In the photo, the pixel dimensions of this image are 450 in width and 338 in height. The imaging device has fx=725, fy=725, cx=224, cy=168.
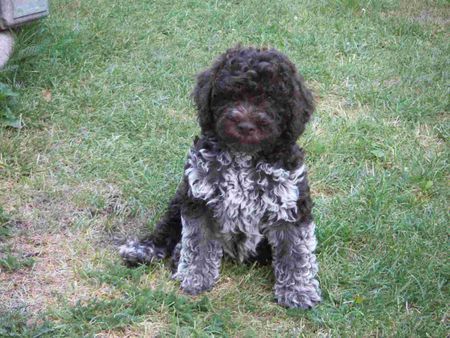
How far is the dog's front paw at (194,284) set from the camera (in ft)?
13.8

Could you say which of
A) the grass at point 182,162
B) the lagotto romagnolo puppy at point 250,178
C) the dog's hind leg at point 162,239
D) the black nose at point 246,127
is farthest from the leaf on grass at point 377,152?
the black nose at point 246,127

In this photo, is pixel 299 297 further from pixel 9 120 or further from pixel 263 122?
pixel 9 120

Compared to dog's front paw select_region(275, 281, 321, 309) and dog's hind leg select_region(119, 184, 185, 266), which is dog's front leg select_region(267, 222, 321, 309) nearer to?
dog's front paw select_region(275, 281, 321, 309)

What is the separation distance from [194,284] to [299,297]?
61cm

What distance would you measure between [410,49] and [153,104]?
2998 mm

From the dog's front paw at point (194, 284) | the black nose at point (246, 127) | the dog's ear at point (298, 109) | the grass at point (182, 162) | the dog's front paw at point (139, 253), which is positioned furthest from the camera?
the dog's front paw at point (139, 253)

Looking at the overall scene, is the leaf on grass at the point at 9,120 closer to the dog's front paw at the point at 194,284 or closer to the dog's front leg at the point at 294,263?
the dog's front paw at the point at 194,284

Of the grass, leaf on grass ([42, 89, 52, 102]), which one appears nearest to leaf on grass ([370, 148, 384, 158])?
Answer: the grass

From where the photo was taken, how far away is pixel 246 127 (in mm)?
3787

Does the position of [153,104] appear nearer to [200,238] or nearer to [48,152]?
Answer: [48,152]

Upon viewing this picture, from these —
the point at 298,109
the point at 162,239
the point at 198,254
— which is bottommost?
the point at 162,239

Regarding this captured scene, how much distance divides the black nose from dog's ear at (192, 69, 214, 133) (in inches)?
11.0

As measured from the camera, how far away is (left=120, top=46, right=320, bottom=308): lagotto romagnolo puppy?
12.5ft

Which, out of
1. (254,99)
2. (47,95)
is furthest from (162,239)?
(47,95)
